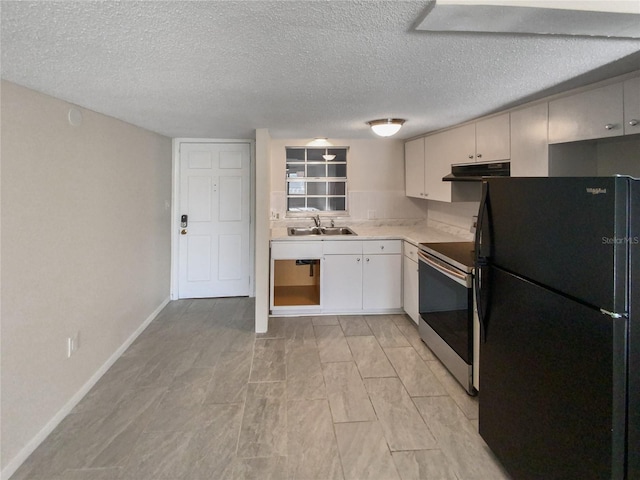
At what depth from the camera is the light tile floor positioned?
193 centimetres

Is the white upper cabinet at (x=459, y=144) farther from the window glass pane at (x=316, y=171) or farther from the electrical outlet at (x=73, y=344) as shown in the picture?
the electrical outlet at (x=73, y=344)

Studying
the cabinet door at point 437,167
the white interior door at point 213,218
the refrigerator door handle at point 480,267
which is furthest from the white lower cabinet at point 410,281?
the white interior door at point 213,218

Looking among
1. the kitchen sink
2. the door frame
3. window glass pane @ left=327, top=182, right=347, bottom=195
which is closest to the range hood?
the kitchen sink

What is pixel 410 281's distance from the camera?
12.8ft

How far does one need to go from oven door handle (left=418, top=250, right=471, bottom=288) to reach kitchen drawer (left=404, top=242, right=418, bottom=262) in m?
0.29

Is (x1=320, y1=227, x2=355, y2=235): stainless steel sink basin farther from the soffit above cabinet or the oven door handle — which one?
the soffit above cabinet

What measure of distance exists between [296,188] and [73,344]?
3.08 m

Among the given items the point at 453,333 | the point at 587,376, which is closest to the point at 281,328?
the point at 453,333

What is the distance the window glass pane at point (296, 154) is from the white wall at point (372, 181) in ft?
0.45

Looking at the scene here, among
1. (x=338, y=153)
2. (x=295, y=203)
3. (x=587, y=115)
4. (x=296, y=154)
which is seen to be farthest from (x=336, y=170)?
(x=587, y=115)

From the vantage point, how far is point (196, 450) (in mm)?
2057

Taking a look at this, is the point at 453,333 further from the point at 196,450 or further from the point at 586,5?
the point at 586,5

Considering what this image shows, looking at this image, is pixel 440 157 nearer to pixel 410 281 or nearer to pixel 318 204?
pixel 410 281

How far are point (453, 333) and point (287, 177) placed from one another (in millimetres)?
2896
